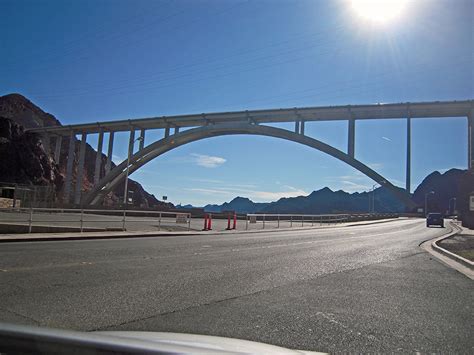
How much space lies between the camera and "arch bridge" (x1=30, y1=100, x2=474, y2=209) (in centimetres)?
6219

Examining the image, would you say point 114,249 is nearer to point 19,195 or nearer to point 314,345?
point 314,345

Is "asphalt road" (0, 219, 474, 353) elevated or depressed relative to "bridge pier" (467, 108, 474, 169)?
depressed

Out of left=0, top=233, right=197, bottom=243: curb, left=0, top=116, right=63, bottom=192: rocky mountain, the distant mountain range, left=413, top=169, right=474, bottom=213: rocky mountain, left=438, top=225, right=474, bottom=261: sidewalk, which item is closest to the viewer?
left=438, top=225, right=474, bottom=261: sidewalk

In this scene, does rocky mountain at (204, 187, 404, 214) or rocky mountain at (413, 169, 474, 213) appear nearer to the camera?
rocky mountain at (204, 187, 404, 214)

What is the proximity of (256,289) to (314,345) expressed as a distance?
3.31 m

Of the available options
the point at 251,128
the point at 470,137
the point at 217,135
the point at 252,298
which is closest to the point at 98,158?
the point at 217,135

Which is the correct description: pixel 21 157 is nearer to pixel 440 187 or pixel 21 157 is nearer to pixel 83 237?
pixel 83 237

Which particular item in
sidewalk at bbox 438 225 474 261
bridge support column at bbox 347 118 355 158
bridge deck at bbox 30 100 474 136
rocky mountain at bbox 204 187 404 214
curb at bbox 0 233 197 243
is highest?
bridge deck at bbox 30 100 474 136

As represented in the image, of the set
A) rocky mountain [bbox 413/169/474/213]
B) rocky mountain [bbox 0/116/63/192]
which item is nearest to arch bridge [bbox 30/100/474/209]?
rocky mountain [bbox 0/116/63/192]

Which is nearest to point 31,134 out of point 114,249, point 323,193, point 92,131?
point 92,131

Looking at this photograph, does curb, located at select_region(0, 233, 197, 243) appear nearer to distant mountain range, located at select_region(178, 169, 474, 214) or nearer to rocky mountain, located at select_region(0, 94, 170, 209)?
rocky mountain, located at select_region(0, 94, 170, 209)

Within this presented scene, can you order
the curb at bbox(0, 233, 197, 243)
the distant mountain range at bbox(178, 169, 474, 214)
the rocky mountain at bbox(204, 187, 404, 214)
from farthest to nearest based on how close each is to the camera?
1. the rocky mountain at bbox(204, 187, 404, 214)
2. the distant mountain range at bbox(178, 169, 474, 214)
3. the curb at bbox(0, 233, 197, 243)

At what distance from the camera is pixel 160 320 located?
5.41 meters

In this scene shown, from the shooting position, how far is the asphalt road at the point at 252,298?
5.04 m
